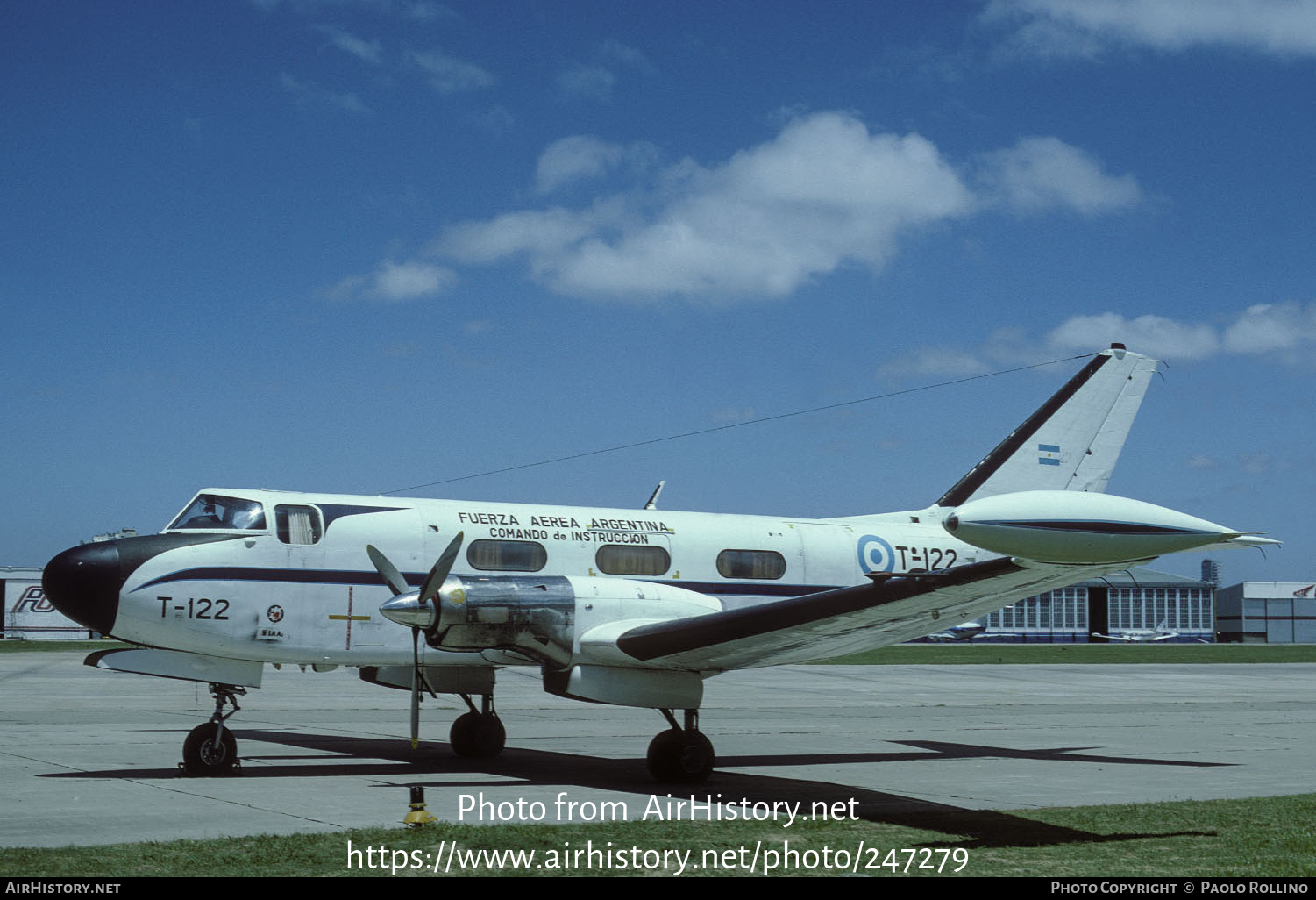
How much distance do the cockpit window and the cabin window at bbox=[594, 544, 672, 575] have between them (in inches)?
166

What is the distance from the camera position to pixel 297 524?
49.3ft

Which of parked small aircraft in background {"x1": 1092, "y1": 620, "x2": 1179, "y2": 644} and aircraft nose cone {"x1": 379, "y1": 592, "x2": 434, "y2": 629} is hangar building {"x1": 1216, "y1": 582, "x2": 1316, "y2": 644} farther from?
aircraft nose cone {"x1": 379, "y1": 592, "x2": 434, "y2": 629}

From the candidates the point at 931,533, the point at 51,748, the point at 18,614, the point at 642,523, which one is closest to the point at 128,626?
the point at 51,748

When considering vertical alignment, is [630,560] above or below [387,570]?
above

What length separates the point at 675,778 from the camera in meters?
14.1

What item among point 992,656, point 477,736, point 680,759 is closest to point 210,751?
point 477,736

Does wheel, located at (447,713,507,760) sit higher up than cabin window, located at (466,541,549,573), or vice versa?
cabin window, located at (466,541,549,573)

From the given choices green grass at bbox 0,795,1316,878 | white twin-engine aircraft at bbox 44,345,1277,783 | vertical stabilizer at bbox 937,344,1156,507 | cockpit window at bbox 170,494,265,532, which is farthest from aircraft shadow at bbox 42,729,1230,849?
vertical stabilizer at bbox 937,344,1156,507

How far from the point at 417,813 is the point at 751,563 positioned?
7.51 metres

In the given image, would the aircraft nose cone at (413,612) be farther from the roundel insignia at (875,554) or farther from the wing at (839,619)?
the roundel insignia at (875,554)

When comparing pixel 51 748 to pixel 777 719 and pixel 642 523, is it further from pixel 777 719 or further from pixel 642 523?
pixel 777 719

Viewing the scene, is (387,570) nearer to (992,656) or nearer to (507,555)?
(507,555)

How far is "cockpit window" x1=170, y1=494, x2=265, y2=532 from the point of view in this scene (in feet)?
48.7

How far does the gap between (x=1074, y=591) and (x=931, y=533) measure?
8117 centimetres
